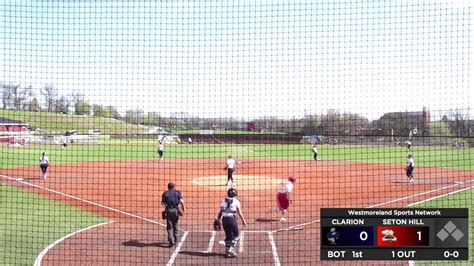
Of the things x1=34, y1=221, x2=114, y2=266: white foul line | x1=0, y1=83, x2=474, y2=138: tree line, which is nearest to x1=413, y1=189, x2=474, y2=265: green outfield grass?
x1=0, y1=83, x2=474, y2=138: tree line

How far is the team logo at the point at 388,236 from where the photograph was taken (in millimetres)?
8156

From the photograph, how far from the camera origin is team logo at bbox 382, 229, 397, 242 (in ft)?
26.8

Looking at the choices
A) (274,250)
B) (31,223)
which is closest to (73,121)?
(31,223)

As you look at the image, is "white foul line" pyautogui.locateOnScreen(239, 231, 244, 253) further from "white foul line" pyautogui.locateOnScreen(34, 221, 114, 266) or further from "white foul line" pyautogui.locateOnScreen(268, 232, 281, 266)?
"white foul line" pyautogui.locateOnScreen(34, 221, 114, 266)

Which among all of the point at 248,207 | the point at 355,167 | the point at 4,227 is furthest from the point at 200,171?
the point at 4,227

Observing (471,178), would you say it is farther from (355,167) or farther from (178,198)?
(178,198)

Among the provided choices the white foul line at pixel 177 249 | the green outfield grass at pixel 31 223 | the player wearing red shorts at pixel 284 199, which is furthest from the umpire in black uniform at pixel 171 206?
the player wearing red shorts at pixel 284 199

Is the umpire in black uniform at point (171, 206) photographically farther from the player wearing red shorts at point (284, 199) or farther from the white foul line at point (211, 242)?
the player wearing red shorts at point (284, 199)

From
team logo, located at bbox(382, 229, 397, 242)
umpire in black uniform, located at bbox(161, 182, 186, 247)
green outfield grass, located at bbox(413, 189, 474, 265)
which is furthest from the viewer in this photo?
green outfield grass, located at bbox(413, 189, 474, 265)

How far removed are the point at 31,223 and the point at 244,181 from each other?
1098 cm

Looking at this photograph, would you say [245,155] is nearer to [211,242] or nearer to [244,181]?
[244,181]

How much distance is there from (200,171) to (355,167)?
871 cm

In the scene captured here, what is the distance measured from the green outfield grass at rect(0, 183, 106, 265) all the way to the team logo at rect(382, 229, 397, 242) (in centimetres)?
616

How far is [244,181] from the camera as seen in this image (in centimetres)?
2117
